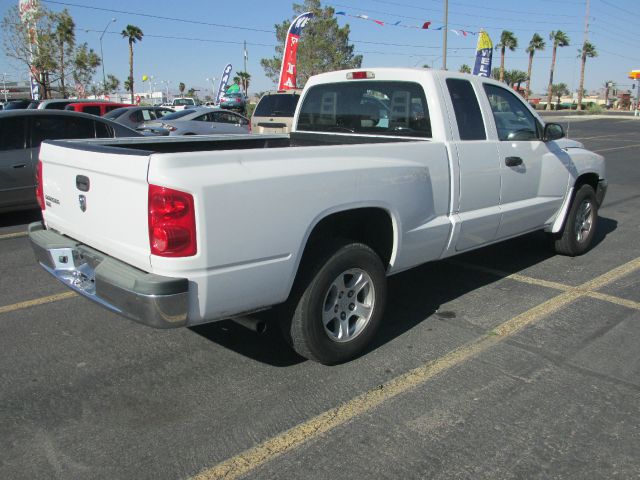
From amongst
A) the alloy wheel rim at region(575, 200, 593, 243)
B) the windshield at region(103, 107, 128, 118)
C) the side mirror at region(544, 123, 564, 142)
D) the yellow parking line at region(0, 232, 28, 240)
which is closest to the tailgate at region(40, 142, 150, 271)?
the yellow parking line at region(0, 232, 28, 240)

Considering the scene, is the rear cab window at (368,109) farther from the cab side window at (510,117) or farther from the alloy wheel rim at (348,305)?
the alloy wheel rim at (348,305)

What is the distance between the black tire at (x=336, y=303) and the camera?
3301 mm

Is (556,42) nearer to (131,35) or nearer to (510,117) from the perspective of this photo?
(131,35)

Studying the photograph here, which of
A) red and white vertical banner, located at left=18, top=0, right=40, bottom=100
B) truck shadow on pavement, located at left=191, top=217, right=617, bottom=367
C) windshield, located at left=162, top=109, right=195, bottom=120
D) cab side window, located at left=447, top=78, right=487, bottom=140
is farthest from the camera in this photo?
red and white vertical banner, located at left=18, top=0, right=40, bottom=100

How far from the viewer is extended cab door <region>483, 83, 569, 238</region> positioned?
15.6 feet

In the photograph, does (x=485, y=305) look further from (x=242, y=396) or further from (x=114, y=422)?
(x=114, y=422)

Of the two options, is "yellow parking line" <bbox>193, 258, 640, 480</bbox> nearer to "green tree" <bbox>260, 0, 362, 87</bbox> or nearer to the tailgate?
the tailgate

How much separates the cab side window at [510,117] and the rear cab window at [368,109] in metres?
0.81

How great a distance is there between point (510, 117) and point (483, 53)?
2269cm

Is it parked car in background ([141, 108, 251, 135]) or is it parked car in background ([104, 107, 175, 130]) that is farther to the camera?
parked car in background ([104, 107, 175, 130])

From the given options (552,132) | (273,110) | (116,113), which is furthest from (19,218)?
→ (116,113)

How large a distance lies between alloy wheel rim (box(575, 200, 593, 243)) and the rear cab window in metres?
2.62

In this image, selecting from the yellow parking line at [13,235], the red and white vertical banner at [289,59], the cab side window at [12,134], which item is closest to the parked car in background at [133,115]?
the red and white vertical banner at [289,59]

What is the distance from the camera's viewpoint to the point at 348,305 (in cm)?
363
